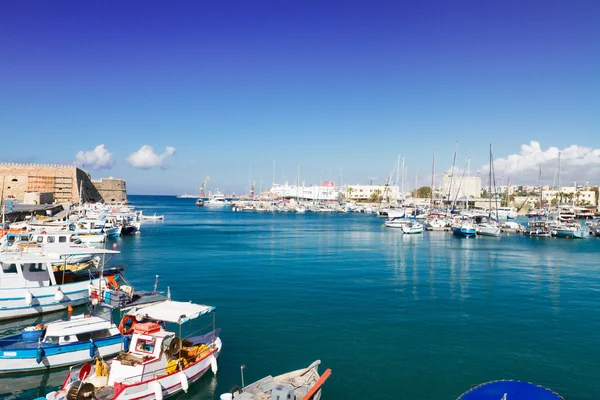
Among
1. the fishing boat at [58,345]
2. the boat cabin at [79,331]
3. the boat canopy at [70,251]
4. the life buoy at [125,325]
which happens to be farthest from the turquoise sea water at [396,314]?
the boat canopy at [70,251]

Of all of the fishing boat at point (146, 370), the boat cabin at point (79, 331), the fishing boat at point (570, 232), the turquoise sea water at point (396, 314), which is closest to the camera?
the fishing boat at point (146, 370)

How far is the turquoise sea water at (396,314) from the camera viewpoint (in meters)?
18.6

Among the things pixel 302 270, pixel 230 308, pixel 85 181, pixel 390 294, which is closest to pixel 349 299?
pixel 390 294

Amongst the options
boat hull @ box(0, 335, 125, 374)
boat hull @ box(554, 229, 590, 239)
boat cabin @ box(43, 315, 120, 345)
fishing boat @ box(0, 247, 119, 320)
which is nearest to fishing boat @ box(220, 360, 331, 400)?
boat hull @ box(0, 335, 125, 374)

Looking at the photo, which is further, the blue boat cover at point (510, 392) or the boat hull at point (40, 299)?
the boat hull at point (40, 299)

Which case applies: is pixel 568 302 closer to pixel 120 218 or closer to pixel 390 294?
pixel 390 294

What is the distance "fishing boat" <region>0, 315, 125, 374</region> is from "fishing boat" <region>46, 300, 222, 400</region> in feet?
7.82

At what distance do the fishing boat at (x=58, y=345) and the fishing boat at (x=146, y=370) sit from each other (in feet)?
7.82

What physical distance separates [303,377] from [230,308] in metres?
13.7

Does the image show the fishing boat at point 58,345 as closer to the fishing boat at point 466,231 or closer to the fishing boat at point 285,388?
the fishing boat at point 285,388

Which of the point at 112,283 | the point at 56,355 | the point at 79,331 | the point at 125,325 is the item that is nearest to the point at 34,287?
the point at 112,283

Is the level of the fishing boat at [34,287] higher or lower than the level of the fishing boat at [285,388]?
higher

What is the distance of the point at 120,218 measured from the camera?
268 ft

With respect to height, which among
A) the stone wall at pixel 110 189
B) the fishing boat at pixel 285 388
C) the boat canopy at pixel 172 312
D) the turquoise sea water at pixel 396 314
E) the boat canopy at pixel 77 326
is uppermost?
the stone wall at pixel 110 189
